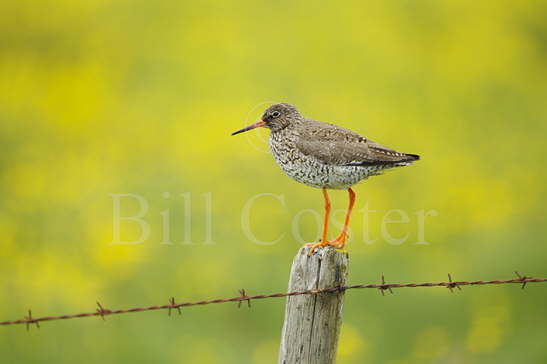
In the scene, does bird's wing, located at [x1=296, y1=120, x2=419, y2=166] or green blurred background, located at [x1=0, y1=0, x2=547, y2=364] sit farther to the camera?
green blurred background, located at [x1=0, y1=0, x2=547, y2=364]

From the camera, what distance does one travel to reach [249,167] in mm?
11633

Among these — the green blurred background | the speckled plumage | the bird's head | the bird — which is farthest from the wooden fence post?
the green blurred background

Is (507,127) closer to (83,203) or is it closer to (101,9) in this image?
(83,203)

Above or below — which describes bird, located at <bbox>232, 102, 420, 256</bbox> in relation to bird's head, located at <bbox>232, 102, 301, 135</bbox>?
below

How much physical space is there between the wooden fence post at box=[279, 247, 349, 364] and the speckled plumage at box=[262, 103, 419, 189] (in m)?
1.54

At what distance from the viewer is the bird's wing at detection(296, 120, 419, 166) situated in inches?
219

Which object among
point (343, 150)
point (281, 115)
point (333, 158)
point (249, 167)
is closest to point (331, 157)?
point (333, 158)

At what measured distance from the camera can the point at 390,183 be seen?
39.1 feet

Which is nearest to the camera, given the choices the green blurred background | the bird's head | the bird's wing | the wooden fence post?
the wooden fence post

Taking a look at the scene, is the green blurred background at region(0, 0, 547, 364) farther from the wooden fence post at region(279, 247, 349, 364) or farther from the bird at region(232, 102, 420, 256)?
the wooden fence post at region(279, 247, 349, 364)

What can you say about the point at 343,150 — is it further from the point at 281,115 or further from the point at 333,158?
Answer: the point at 281,115

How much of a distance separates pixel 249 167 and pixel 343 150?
6.11m

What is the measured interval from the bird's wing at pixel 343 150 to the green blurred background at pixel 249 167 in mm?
3325

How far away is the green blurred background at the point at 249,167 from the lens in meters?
8.40
